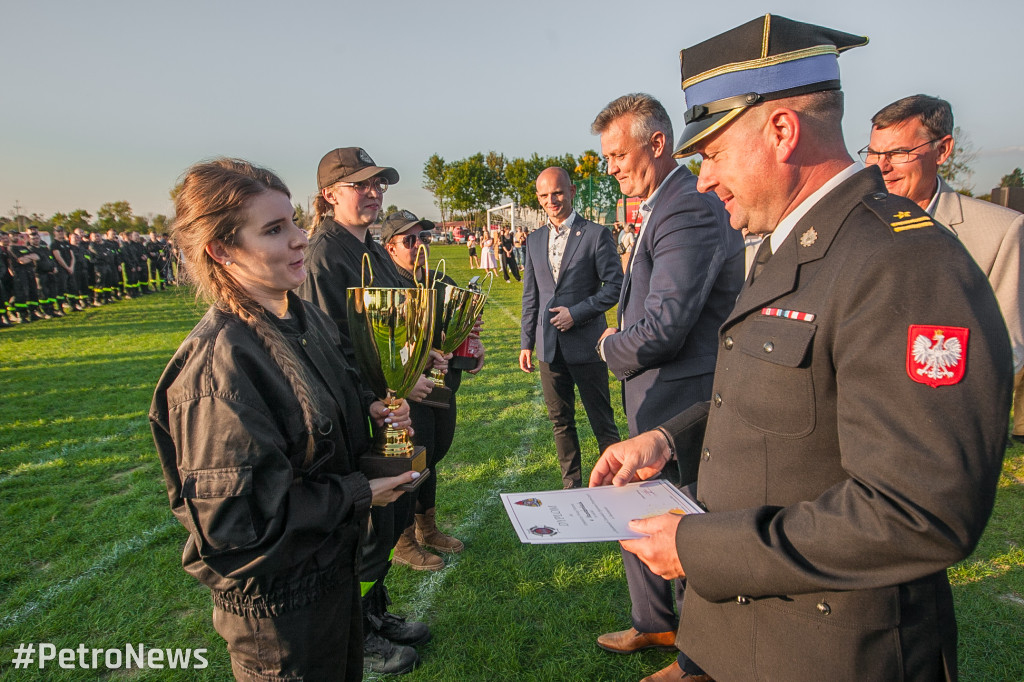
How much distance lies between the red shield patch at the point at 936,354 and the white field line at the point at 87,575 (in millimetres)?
4339

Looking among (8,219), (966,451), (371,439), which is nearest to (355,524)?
(371,439)

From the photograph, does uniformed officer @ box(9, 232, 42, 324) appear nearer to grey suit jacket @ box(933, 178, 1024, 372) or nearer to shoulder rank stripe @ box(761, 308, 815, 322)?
shoulder rank stripe @ box(761, 308, 815, 322)

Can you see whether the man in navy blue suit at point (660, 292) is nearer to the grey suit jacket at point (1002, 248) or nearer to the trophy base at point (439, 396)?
the trophy base at point (439, 396)

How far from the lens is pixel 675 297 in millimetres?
2596

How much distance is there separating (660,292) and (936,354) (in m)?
1.64

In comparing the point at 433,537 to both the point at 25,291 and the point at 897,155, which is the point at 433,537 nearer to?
the point at 897,155

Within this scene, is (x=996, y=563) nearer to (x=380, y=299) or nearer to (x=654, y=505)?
(x=654, y=505)

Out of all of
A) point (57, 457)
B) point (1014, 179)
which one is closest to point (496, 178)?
point (1014, 179)

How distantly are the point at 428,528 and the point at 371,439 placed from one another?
2.07 metres

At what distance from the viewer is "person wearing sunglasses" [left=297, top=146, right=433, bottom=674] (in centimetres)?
262

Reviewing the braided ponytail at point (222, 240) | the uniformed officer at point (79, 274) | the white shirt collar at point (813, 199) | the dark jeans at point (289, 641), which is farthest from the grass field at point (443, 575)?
the uniformed officer at point (79, 274)

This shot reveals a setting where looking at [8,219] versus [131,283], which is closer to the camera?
[131,283]

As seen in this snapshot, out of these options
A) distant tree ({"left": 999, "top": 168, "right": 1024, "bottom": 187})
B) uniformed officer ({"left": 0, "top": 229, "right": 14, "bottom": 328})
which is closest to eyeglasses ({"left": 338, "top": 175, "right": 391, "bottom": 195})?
uniformed officer ({"left": 0, "top": 229, "right": 14, "bottom": 328})

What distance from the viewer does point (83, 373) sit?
31.0 feet
